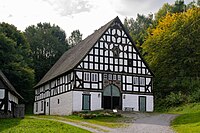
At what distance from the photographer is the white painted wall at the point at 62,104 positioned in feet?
156

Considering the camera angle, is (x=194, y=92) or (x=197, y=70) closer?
(x=194, y=92)

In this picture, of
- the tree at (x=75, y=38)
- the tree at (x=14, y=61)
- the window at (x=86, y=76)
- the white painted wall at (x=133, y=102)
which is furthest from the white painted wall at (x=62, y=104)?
the tree at (x=75, y=38)

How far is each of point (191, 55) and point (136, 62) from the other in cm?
1134

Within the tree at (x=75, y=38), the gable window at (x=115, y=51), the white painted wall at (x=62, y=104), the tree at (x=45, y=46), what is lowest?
the white painted wall at (x=62, y=104)

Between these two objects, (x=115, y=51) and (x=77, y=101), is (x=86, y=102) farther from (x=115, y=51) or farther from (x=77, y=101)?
(x=115, y=51)

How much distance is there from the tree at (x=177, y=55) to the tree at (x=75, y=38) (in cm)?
3758

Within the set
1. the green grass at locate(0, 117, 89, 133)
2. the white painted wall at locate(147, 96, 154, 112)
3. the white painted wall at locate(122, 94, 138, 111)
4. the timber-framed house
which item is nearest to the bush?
the white painted wall at locate(147, 96, 154, 112)

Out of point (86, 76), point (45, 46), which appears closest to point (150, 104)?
point (86, 76)

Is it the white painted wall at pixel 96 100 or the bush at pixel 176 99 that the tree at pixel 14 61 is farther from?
the bush at pixel 176 99

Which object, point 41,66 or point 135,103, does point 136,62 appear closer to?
point 135,103

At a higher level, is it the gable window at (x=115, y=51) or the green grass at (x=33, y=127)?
the gable window at (x=115, y=51)

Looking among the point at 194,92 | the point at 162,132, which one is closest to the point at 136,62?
the point at 194,92

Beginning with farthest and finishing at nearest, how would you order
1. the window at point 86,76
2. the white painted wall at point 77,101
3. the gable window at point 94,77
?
the gable window at point 94,77 → the window at point 86,76 → the white painted wall at point 77,101

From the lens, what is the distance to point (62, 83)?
50.7 meters
